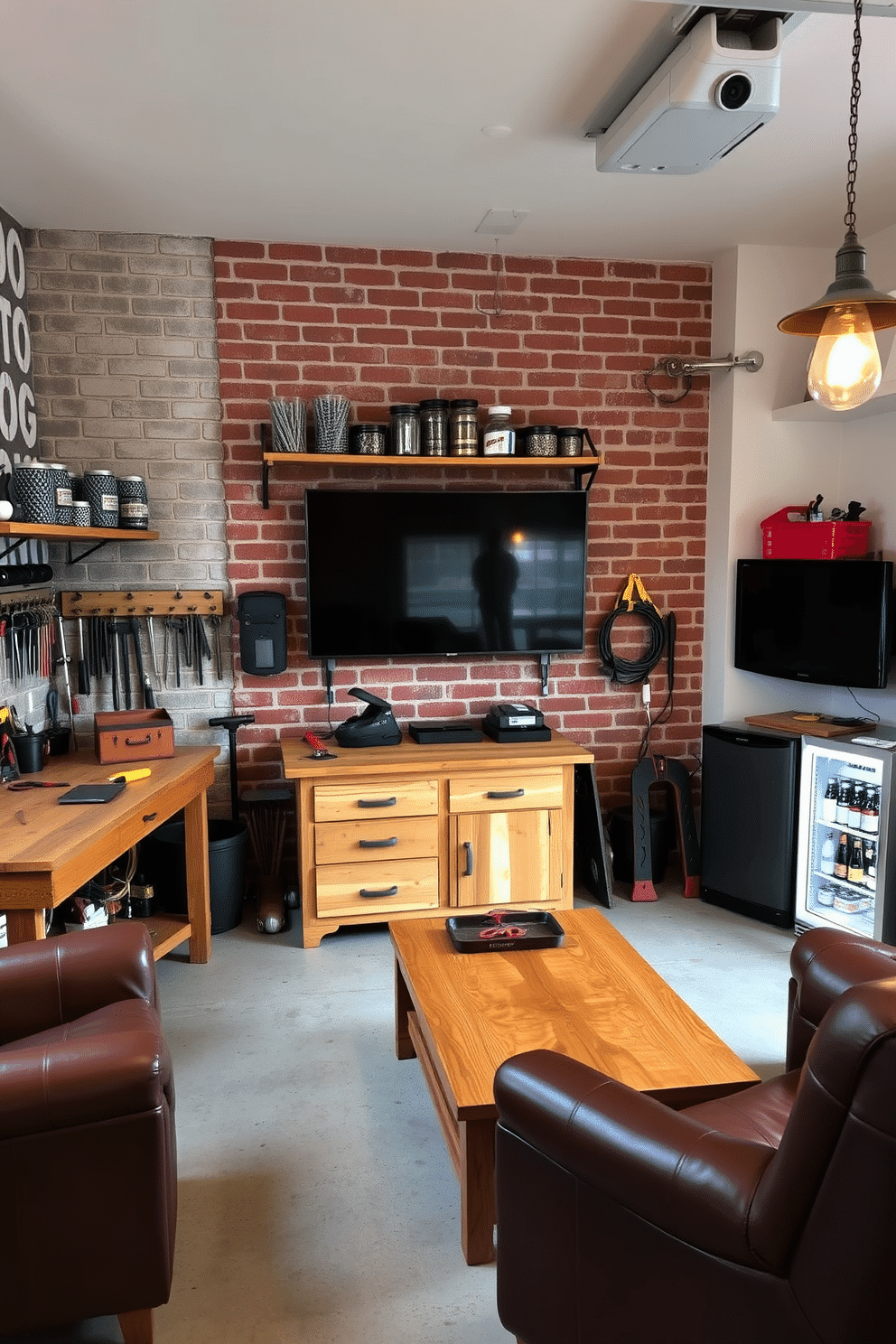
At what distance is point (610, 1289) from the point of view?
54.4 inches

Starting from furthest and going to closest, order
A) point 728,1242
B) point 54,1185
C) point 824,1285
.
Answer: point 54,1185
point 728,1242
point 824,1285

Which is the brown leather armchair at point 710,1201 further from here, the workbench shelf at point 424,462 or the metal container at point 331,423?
the metal container at point 331,423

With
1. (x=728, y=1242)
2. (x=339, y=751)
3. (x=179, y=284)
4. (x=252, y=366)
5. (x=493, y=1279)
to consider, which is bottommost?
(x=493, y=1279)

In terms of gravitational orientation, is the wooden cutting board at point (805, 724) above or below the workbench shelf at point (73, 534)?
below

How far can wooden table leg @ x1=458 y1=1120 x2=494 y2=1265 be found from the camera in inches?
70.2

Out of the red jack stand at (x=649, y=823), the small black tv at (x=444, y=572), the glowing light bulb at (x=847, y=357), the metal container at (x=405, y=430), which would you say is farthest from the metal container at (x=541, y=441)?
the glowing light bulb at (x=847, y=357)

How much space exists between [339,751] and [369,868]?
17.7 inches

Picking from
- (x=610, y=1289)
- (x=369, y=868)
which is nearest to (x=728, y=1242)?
(x=610, y=1289)

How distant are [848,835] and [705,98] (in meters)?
2.43

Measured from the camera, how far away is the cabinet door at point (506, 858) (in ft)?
11.6

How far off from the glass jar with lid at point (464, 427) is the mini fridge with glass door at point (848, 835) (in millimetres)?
1688

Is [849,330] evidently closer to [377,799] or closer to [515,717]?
[515,717]

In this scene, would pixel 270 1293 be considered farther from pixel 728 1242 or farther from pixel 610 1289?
pixel 728 1242

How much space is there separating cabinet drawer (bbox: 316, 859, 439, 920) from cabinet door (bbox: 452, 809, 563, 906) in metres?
0.10
